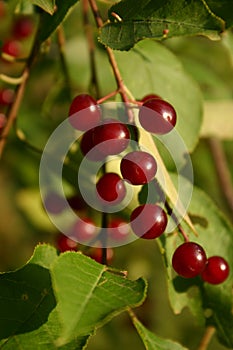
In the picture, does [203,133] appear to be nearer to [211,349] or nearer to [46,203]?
[46,203]

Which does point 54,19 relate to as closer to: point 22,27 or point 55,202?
point 55,202

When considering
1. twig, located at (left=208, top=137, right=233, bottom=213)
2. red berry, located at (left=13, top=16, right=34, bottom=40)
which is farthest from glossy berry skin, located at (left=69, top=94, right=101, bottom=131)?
red berry, located at (left=13, top=16, right=34, bottom=40)

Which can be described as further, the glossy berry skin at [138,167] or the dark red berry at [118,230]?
the dark red berry at [118,230]

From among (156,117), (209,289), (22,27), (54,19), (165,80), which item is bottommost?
(209,289)

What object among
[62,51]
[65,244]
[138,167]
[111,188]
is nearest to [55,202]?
[65,244]

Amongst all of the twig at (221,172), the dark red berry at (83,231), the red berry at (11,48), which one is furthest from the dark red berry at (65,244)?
the red berry at (11,48)

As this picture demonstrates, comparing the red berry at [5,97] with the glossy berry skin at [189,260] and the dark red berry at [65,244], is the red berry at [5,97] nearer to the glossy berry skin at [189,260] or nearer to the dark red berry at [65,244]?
the dark red berry at [65,244]

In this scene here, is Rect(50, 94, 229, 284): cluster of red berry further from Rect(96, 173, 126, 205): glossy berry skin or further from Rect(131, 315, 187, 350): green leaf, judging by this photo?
Rect(131, 315, 187, 350): green leaf

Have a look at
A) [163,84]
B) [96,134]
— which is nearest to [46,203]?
[163,84]
